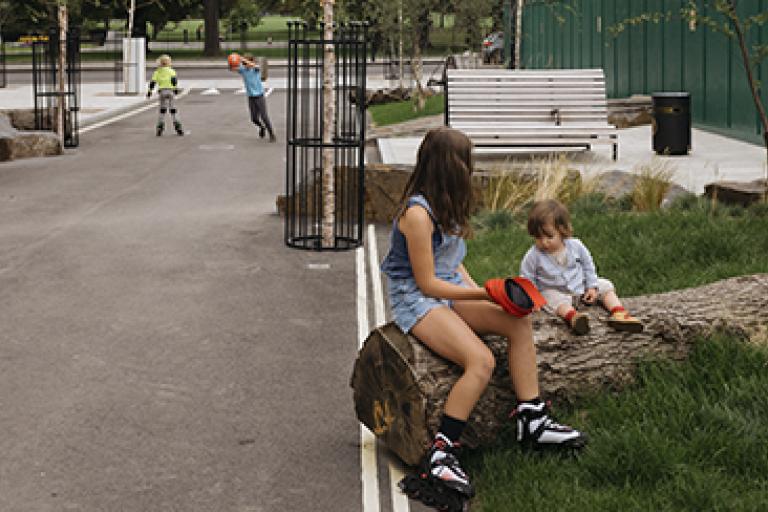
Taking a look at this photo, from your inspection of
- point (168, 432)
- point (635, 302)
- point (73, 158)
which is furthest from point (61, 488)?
point (73, 158)

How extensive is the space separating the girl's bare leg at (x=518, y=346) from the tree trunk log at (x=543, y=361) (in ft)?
0.66

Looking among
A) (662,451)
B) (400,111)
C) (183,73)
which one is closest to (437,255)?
(662,451)

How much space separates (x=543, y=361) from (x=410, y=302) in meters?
0.75

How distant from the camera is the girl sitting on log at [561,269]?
22.9 ft

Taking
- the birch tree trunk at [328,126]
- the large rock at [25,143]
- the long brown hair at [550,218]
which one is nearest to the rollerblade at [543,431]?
the long brown hair at [550,218]

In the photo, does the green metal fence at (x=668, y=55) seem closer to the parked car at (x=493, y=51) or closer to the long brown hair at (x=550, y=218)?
the long brown hair at (x=550, y=218)

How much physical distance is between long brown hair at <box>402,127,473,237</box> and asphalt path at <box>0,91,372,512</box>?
1.33m

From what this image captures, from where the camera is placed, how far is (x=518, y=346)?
631 centimetres

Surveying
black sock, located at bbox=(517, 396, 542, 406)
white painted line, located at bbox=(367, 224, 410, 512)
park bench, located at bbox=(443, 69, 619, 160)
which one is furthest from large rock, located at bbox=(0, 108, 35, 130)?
black sock, located at bbox=(517, 396, 542, 406)

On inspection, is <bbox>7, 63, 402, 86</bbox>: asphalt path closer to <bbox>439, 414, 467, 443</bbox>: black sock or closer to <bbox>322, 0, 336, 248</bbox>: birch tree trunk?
<bbox>322, 0, 336, 248</bbox>: birch tree trunk

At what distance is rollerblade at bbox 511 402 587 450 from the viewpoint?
623 cm

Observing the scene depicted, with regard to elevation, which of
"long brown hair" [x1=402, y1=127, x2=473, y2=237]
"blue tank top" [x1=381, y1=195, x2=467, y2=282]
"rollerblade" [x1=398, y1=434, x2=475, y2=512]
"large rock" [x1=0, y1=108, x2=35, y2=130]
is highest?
"large rock" [x1=0, y1=108, x2=35, y2=130]

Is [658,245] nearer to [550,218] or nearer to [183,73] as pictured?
[550,218]

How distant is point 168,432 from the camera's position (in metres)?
7.21
